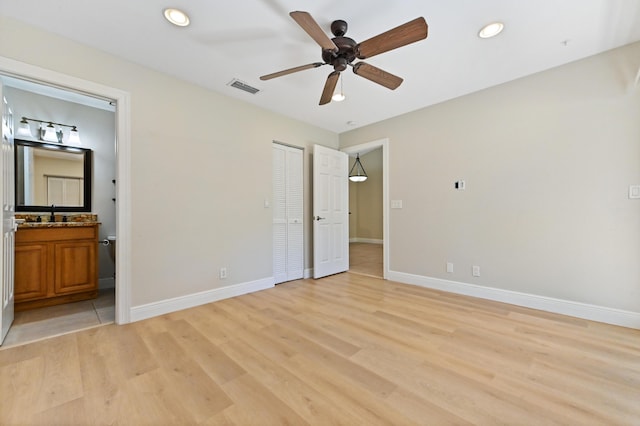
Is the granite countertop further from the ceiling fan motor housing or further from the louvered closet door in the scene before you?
the ceiling fan motor housing

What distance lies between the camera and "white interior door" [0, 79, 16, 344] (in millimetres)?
2031

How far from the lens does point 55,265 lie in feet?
9.61

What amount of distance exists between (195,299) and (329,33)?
3.02 m

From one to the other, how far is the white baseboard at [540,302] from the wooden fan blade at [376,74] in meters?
2.61

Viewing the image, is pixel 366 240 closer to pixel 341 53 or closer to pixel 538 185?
pixel 538 185

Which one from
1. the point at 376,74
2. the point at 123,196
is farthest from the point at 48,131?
the point at 376,74

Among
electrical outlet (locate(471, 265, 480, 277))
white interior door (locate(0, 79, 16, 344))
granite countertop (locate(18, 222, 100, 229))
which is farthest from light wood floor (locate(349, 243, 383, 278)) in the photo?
white interior door (locate(0, 79, 16, 344))

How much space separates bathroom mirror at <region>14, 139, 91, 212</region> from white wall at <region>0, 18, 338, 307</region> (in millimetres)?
1687

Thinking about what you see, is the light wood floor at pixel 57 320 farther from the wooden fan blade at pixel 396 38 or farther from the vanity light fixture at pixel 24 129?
the wooden fan blade at pixel 396 38

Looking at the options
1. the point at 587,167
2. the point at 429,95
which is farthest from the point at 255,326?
the point at 587,167

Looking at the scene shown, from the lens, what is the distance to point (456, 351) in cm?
194

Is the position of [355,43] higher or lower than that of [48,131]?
higher

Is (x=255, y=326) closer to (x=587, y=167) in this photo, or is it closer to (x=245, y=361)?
(x=245, y=361)

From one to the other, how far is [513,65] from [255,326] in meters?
3.66
